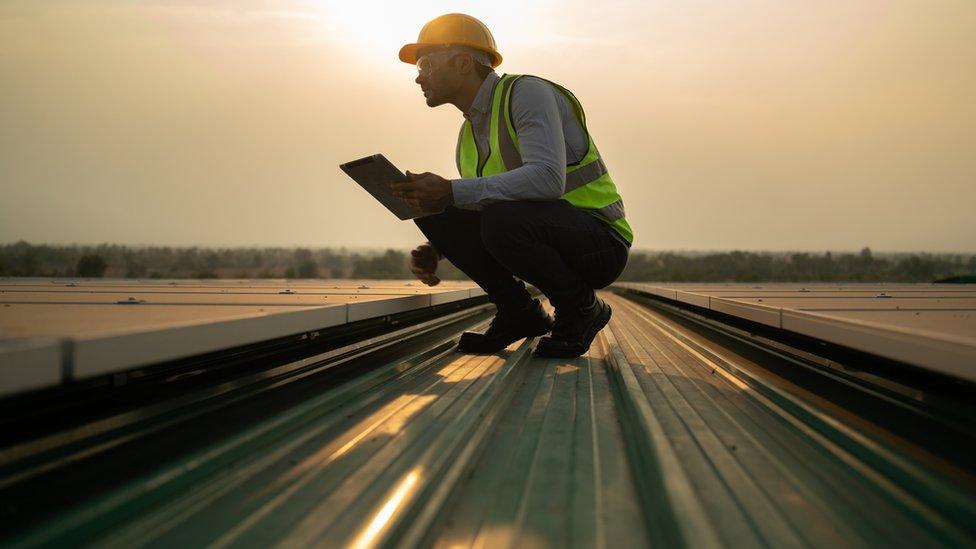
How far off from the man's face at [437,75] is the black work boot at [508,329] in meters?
0.83

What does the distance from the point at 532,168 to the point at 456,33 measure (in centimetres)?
63

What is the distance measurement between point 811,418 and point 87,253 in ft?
24.2

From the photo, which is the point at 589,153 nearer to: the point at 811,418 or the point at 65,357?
the point at 811,418

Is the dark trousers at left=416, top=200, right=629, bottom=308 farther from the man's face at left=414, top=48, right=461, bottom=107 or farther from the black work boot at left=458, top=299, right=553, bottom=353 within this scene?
the man's face at left=414, top=48, right=461, bottom=107

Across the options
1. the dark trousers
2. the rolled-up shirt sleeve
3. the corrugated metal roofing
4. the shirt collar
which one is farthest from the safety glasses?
the corrugated metal roofing

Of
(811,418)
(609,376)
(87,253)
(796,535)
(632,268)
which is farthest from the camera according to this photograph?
(632,268)

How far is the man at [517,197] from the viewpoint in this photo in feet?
6.82

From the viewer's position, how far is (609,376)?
1.87m

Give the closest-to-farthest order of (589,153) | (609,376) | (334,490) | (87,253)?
(334,490), (609,376), (589,153), (87,253)

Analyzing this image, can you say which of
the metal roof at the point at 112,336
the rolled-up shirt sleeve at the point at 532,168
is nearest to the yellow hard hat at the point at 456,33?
the rolled-up shirt sleeve at the point at 532,168

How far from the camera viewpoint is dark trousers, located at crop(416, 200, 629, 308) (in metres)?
2.14

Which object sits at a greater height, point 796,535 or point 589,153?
point 589,153

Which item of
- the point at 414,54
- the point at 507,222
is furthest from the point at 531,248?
the point at 414,54

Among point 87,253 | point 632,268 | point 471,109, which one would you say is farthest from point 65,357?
point 632,268
